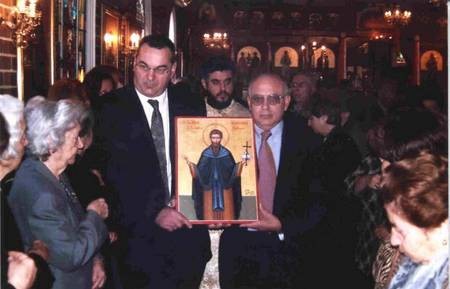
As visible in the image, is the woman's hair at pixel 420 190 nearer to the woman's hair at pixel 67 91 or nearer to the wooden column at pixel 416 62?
the woman's hair at pixel 67 91

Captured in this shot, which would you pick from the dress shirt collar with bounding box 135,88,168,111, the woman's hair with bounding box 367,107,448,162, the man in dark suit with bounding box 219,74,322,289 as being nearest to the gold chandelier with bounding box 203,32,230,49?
the dress shirt collar with bounding box 135,88,168,111

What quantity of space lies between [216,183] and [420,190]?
1.57m

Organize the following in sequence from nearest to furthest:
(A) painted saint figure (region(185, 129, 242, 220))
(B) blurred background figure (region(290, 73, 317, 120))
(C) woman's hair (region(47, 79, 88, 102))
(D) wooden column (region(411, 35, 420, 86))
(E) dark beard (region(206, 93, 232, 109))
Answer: (A) painted saint figure (region(185, 129, 242, 220))
(E) dark beard (region(206, 93, 232, 109))
(C) woman's hair (region(47, 79, 88, 102))
(B) blurred background figure (region(290, 73, 317, 120))
(D) wooden column (region(411, 35, 420, 86))

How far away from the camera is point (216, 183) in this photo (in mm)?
3615

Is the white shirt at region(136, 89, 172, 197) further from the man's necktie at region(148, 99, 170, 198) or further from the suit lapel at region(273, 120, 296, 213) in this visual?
the suit lapel at region(273, 120, 296, 213)

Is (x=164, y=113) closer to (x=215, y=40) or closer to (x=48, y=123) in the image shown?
(x=48, y=123)

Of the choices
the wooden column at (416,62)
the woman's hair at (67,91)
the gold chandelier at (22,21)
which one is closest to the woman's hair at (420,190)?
the woman's hair at (67,91)

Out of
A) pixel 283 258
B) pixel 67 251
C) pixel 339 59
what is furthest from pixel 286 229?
pixel 339 59

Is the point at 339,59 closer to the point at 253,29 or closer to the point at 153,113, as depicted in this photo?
the point at 253,29

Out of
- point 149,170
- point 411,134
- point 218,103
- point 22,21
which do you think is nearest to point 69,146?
point 149,170

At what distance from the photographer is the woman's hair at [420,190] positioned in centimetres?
212

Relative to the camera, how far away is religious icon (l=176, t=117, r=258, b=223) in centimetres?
359

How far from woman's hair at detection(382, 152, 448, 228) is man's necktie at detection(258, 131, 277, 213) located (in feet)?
5.14

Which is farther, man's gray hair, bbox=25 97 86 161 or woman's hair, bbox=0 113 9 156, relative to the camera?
man's gray hair, bbox=25 97 86 161
